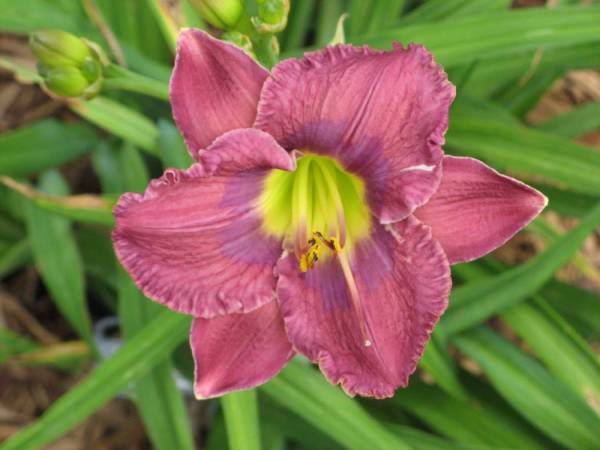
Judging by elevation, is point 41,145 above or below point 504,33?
below

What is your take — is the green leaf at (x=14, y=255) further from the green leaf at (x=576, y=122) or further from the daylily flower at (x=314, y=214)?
the green leaf at (x=576, y=122)

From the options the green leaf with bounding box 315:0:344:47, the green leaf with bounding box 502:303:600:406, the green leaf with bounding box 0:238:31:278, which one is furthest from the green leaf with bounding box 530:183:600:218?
the green leaf with bounding box 0:238:31:278

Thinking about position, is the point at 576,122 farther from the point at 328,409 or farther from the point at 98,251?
the point at 98,251

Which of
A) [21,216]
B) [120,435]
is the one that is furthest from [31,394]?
[21,216]

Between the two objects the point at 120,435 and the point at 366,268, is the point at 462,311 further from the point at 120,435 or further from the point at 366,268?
the point at 120,435

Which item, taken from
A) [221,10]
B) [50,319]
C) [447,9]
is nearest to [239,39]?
[221,10]

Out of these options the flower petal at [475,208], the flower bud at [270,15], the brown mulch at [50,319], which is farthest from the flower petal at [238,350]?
the brown mulch at [50,319]

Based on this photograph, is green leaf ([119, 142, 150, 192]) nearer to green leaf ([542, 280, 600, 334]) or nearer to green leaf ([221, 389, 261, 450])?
green leaf ([221, 389, 261, 450])
